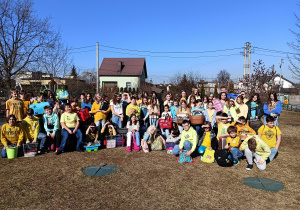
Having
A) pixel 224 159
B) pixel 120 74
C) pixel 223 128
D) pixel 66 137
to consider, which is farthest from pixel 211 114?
pixel 120 74

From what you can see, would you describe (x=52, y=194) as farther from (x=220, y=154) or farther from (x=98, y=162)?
(x=220, y=154)

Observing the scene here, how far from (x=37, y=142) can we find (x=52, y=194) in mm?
3168

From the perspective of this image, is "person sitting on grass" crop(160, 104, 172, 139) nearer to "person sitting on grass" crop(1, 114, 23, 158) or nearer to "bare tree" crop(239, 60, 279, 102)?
"person sitting on grass" crop(1, 114, 23, 158)

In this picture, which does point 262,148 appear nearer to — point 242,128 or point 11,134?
point 242,128

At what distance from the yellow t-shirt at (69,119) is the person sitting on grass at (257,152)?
5041 millimetres

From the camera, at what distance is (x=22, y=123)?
A: 671 centimetres

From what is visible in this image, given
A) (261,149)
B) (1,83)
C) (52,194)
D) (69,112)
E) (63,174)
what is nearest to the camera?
(52,194)

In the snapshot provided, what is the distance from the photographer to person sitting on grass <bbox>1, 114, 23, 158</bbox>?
21.1 feet

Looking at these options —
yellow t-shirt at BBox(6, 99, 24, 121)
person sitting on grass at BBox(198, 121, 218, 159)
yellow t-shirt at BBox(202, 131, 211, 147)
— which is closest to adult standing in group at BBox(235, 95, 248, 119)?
person sitting on grass at BBox(198, 121, 218, 159)

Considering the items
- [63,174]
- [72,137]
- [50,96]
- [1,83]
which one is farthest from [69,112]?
[1,83]

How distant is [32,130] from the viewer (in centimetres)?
682

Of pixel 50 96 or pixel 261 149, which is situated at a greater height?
pixel 50 96

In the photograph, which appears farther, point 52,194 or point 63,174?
point 63,174

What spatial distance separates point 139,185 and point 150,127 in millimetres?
2908
